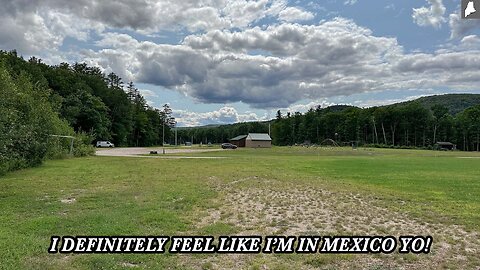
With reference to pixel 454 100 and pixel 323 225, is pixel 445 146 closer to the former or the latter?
pixel 454 100

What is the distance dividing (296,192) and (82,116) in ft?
241

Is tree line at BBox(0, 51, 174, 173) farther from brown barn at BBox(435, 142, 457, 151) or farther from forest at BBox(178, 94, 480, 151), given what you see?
brown barn at BBox(435, 142, 457, 151)

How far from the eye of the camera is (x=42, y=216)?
29.9 feet

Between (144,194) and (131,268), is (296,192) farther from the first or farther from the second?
(131,268)

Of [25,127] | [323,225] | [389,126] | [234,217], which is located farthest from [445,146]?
[234,217]

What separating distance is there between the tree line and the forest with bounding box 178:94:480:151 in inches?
1978

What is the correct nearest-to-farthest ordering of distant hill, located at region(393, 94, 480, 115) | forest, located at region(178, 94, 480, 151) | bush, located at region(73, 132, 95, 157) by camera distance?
bush, located at region(73, 132, 95, 157)
forest, located at region(178, 94, 480, 151)
distant hill, located at region(393, 94, 480, 115)

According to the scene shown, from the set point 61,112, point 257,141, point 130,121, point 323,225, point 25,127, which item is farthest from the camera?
point 257,141

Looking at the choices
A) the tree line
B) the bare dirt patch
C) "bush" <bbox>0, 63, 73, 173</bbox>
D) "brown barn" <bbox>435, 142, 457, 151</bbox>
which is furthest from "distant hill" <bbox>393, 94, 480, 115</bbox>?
the bare dirt patch

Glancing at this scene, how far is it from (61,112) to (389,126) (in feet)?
322

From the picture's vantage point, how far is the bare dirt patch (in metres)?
6.05

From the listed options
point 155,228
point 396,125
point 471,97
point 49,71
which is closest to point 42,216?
point 155,228

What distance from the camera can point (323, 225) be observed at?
867 centimetres

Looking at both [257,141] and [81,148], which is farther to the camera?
[257,141]
